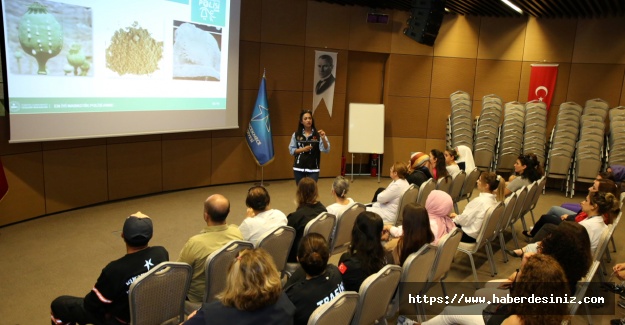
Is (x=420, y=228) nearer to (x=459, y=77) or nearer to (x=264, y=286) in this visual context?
(x=264, y=286)

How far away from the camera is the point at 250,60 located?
8.25 meters

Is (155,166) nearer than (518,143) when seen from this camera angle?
Yes

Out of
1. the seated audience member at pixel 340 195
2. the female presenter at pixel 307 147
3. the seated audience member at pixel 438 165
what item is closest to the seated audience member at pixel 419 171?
the seated audience member at pixel 438 165

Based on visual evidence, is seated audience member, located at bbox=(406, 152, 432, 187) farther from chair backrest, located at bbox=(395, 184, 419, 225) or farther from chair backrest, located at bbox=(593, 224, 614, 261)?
chair backrest, located at bbox=(593, 224, 614, 261)

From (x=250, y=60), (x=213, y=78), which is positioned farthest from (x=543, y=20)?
(x=213, y=78)

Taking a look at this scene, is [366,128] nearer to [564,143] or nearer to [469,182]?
[469,182]

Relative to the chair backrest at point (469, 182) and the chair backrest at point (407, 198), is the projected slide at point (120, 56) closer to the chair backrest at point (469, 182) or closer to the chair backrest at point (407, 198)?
the chair backrest at point (407, 198)

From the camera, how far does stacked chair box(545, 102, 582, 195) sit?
871 centimetres

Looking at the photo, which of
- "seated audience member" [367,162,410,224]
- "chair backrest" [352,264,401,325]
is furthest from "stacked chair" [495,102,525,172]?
"chair backrest" [352,264,401,325]

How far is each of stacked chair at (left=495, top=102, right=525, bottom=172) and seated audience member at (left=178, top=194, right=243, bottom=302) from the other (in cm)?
723

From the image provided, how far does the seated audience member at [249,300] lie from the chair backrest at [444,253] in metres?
1.54

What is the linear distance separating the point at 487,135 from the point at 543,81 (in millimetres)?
1565

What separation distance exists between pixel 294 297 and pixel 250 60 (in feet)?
20.9

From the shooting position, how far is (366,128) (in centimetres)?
941
